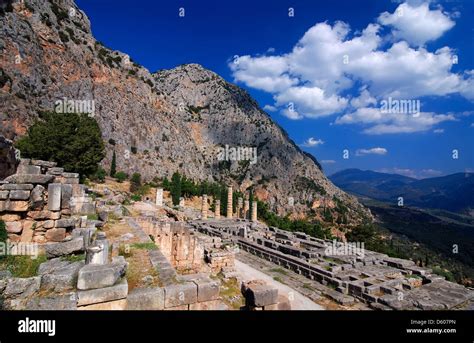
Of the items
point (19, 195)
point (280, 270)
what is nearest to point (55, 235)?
point (19, 195)

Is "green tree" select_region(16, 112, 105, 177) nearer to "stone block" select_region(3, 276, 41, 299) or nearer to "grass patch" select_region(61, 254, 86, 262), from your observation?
"grass patch" select_region(61, 254, 86, 262)

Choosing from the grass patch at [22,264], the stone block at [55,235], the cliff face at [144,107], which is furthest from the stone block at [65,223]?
the cliff face at [144,107]

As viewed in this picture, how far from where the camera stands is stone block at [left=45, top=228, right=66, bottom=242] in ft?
24.4

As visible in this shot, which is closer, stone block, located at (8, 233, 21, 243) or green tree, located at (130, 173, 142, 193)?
stone block, located at (8, 233, 21, 243)

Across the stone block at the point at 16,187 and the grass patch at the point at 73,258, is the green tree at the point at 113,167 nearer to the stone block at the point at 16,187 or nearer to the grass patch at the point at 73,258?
the stone block at the point at 16,187

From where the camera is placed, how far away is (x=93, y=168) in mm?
28812

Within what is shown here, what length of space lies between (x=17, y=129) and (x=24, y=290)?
46.9m

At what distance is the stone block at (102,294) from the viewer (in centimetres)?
420

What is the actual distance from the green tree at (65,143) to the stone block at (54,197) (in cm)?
2179

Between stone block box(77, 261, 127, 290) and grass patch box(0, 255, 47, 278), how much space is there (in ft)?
5.03

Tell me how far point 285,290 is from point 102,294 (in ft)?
39.5

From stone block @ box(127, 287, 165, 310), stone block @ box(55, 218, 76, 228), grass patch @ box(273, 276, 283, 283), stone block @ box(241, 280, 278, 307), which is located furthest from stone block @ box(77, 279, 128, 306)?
grass patch @ box(273, 276, 283, 283)

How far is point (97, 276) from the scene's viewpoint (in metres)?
4.43

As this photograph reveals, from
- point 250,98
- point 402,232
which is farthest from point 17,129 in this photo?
point 402,232
